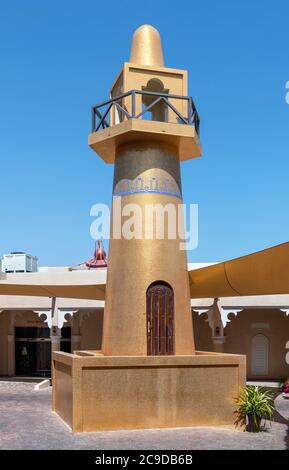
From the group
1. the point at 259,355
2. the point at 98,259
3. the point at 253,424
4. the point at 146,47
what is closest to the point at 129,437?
the point at 253,424

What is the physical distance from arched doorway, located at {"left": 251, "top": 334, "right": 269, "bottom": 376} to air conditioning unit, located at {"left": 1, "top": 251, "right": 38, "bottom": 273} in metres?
15.3

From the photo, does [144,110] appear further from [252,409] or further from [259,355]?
[259,355]

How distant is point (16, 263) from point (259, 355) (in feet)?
53.4

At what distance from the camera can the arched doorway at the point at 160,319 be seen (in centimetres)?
1276

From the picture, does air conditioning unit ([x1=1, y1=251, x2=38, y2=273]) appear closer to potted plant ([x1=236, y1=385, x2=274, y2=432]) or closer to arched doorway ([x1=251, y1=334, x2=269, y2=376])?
arched doorway ([x1=251, y1=334, x2=269, y2=376])

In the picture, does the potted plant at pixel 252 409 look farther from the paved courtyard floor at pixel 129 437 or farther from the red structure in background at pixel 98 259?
the red structure in background at pixel 98 259

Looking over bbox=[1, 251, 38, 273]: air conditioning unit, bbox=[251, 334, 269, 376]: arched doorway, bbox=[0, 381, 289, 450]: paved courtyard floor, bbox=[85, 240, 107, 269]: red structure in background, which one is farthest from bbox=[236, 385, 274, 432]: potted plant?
bbox=[1, 251, 38, 273]: air conditioning unit

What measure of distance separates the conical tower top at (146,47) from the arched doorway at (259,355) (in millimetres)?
13336

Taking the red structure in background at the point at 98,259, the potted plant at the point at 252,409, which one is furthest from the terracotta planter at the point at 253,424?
the red structure in background at the point at 98,259

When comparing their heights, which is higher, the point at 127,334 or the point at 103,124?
the point at 103,124

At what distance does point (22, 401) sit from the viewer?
17.1 meters
